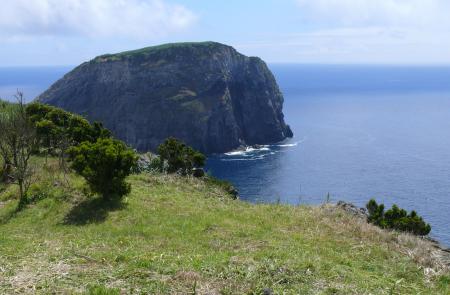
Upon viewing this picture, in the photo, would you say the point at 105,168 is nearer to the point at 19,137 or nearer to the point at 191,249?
the point at 19,137

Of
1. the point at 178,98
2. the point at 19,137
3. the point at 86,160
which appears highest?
the point at 178,98

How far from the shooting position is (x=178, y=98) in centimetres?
18012

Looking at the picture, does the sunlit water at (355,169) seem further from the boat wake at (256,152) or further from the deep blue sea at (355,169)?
the boat wake at (256,152)

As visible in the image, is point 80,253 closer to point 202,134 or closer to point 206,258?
point 206,258

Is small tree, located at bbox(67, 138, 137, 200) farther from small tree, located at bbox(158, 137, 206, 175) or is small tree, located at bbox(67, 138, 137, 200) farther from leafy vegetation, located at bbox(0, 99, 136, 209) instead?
small tree, located at bbox(158, 137, 206, 175)

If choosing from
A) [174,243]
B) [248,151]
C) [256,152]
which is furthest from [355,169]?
[174,243]

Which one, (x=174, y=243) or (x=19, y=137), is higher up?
(x=19, y=137)

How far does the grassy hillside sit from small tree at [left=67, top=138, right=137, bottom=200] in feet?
2.61

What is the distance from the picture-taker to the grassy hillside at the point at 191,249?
10.1m

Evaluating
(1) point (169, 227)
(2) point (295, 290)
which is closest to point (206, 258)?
(2) point (295, 290)

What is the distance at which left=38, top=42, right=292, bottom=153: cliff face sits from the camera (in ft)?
570

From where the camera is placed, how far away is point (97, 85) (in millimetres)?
191375

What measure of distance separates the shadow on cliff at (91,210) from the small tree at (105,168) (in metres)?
0.51

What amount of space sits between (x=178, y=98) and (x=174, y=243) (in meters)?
167
